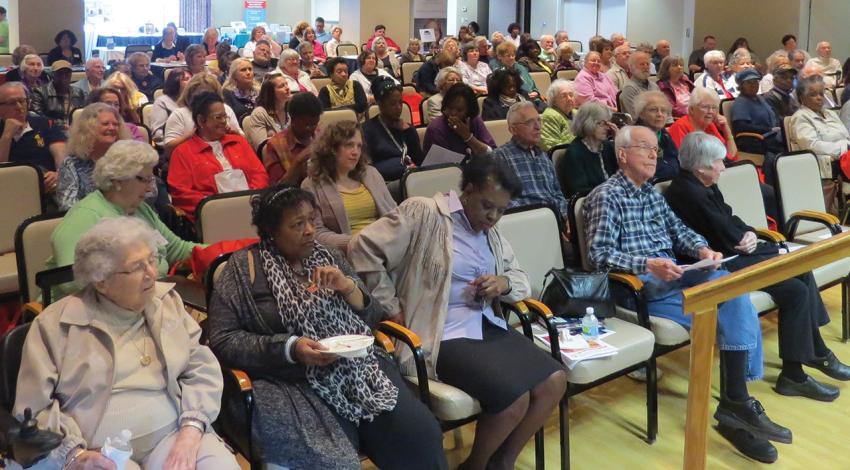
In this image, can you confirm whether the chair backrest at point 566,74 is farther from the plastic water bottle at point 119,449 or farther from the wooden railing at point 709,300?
the plastic water bottle at point 119,449

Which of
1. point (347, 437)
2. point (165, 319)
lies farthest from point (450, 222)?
point (165, 319)

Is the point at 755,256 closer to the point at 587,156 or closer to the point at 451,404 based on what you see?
the point at 587,156

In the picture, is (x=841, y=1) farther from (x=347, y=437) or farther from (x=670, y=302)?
(x=347, y=437)

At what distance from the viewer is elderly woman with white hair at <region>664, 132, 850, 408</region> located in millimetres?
3875

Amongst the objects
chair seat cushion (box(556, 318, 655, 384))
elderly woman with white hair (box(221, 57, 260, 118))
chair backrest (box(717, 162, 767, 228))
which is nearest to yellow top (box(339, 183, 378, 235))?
chair seat cushion (box(556, 318, 655, 384))

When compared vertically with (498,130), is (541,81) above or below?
above

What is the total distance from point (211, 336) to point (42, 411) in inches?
22.0

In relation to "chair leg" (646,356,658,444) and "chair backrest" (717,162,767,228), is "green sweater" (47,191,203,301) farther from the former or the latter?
"chair backrest" (717,162,767,228)

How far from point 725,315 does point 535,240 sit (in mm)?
839

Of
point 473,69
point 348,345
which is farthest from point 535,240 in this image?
point 473,69

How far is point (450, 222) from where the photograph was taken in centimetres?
318

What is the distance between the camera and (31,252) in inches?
125

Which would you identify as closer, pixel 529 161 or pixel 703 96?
pixel 529 161

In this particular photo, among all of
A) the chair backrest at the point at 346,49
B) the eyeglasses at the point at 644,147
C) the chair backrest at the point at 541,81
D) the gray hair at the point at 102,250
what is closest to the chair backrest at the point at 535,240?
the eyeglasses at the point at 644,147
